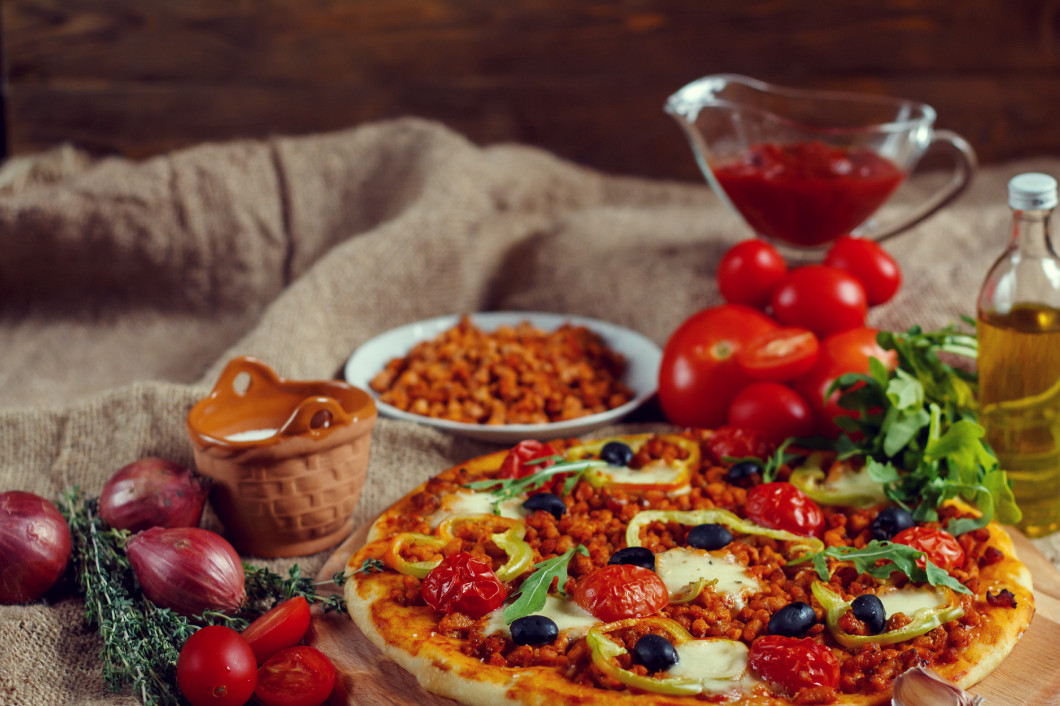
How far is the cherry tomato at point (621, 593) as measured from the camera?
1660mm

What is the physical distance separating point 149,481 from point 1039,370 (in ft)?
5.85

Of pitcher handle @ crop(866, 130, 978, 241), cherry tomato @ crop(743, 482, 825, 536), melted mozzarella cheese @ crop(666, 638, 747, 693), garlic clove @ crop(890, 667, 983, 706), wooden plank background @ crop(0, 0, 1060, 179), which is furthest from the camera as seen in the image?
wooden plank background @ crop(0, 0, 1060, 179)

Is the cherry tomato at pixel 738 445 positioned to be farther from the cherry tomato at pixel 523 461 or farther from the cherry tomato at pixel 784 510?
the cherry tomato at pixel 523 461

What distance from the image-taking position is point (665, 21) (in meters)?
4.26

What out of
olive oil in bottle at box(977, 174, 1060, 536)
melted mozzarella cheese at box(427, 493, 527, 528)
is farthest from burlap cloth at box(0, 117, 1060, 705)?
melted mozzarella cheese at box(427, 493, 527, 528)

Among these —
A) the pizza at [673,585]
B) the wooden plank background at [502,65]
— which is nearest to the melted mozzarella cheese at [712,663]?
the pizza at [673,585]

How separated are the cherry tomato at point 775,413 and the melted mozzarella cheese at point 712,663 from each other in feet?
2.79

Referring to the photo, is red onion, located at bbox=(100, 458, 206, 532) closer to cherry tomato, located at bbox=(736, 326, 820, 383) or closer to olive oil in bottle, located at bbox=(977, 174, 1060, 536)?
cherry tomato, located at bbox=(736, 326, 820, 383)

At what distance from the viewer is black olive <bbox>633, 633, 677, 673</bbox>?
5.01 feet

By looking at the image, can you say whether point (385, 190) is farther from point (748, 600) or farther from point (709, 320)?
point (748, 600)

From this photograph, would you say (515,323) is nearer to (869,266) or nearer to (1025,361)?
(869,266)

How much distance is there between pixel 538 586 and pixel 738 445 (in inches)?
29.1

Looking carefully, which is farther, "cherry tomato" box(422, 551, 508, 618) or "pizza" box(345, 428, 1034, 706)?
"cherry tomato" box(422, 551, 508, 618)

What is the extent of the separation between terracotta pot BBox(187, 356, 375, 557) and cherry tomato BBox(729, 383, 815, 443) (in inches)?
35.6
